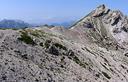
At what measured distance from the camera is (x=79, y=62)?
77.5 meters

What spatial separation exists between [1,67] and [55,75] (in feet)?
38.5

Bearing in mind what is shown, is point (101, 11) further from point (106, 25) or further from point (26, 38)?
point (26, 38)

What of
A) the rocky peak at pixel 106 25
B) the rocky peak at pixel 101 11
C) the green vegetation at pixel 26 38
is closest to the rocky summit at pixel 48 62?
the green vegetation at pixel 26 38

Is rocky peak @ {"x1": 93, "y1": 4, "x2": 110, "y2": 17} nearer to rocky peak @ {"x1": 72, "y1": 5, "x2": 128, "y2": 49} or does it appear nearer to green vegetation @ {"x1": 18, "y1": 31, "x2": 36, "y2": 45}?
rocky peak @ {"x1": 72, "y1": 5, "x2": 128, "y2": 49}

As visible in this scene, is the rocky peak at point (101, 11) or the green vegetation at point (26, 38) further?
the rocky peak at point (101, 11)

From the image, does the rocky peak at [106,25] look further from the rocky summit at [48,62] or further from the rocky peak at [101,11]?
the rocky summit at [48,62]

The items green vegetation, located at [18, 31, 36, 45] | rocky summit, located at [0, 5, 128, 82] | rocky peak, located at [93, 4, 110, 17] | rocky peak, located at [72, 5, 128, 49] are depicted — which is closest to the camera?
rocky summit, located at [0, 5, 128, 82]

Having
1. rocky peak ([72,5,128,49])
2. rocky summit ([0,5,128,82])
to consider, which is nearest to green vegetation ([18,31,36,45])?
rocky summit ([0,5,128,82])

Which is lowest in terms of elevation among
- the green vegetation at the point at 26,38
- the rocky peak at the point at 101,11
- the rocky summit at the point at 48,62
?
the rocky summit at the point at 48,62

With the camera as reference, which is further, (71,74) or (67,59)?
(67,59)

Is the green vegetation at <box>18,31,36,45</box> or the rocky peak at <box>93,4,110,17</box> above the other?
the rocky peak at <box>93,4,110,17</box>

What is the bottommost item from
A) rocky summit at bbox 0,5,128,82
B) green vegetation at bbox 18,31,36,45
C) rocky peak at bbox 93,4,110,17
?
rocky summit at bbox 0,5,128,82

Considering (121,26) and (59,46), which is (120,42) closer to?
(121,26)

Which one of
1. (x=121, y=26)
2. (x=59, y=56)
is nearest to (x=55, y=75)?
(x=59, y=56)
